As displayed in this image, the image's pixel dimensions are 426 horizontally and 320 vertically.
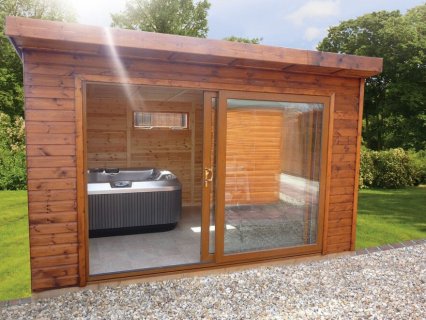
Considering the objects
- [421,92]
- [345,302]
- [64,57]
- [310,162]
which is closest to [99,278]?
[64,57]

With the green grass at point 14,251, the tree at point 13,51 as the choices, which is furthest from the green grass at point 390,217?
the tree at point 13,51

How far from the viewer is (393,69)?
1362cm

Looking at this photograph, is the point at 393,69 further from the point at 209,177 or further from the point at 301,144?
the point at 209,177

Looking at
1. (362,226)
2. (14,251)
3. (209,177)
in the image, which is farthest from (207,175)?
(362,226)

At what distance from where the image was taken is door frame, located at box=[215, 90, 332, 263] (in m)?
3.78

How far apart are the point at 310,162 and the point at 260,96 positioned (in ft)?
3.32

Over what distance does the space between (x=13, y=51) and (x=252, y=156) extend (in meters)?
13.4

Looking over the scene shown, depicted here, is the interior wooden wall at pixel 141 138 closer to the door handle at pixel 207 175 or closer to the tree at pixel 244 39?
the door handle at pixel 207 175

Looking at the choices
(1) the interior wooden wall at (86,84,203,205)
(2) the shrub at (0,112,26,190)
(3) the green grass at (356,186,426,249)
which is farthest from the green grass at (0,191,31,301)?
(3) the green grass at (356,186,426,249)

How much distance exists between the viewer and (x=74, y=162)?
333 centimetres

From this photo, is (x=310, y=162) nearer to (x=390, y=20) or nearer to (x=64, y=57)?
(x=64, y=57)

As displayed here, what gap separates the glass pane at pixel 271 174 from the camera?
3.95 metres

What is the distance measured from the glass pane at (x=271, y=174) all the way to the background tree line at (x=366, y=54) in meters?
7.34

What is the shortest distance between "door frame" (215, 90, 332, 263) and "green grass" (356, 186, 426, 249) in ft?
4.09
